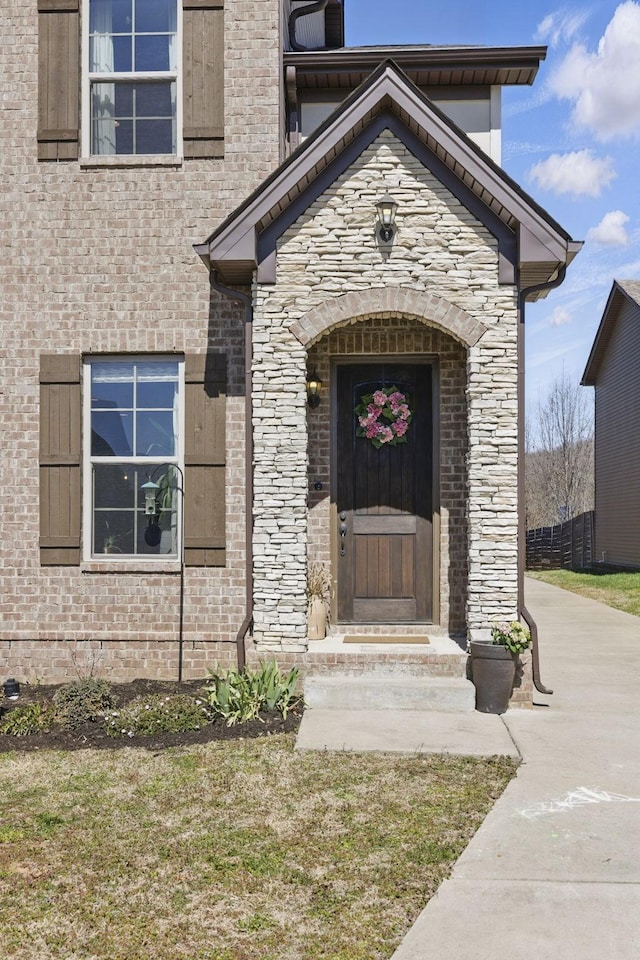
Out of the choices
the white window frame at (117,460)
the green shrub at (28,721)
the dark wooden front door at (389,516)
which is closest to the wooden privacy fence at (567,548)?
the dark wooden front door at (389,516)

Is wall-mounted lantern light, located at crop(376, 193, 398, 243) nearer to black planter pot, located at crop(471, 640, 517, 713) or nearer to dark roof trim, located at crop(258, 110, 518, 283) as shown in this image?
dark roof trim, located at crop(258, 110, 518, 283)

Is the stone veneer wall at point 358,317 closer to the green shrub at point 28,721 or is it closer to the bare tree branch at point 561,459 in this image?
the green shrub at point 28,721

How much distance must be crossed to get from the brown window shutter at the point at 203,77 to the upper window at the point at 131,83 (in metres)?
0.19

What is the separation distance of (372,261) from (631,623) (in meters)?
8.32

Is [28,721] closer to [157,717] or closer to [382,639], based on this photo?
[157,717]

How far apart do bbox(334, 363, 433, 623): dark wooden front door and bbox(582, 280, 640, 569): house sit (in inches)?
613

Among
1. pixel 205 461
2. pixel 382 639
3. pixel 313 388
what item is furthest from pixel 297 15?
→ pixel 382 639

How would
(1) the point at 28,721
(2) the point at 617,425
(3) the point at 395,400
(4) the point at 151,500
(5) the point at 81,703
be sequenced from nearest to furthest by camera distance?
(1) the point at 28,721 < (5) the point at 81,703 < (4) the point at 151,500 < (3) the point at 395,400 < (2) the point at 617,425

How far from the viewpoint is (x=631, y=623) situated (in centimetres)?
1330

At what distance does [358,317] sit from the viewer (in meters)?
7.57

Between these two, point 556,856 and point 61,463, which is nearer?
point 556,856

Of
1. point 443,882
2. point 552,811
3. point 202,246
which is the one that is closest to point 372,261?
point 202,246

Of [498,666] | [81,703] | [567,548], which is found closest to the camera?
[81,703]

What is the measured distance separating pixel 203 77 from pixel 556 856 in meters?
7.38
